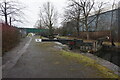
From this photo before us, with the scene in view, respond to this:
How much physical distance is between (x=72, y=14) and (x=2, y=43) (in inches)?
915

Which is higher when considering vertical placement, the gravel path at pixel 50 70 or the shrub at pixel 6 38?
the shrub at pixel 6 38

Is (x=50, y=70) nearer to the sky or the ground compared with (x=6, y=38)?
nearer to the ground

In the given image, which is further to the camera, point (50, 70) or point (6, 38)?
point (6, 38)

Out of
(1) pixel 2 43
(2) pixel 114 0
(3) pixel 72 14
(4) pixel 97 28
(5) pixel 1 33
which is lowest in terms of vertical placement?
(1) pixel 2 43

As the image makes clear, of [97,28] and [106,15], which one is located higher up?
[106,15]

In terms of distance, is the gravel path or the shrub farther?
the shrub

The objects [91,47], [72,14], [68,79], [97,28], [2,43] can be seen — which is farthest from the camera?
[97,28]

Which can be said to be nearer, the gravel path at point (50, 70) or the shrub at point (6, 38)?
the gravel path at point (50, 70)

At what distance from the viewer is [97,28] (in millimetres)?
35656

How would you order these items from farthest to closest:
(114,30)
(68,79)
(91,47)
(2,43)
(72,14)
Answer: (72,14) → (114,30) → (91,47) → (2,43) → (68,79)

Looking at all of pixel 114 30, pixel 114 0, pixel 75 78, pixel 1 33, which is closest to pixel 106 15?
pixel 114 0

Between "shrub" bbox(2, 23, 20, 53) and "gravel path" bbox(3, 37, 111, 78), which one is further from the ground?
"shrub" bbox(2, 23, 20, 53)

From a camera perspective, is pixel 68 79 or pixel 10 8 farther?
pixel 10 8

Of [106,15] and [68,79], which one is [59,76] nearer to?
[68,79]
